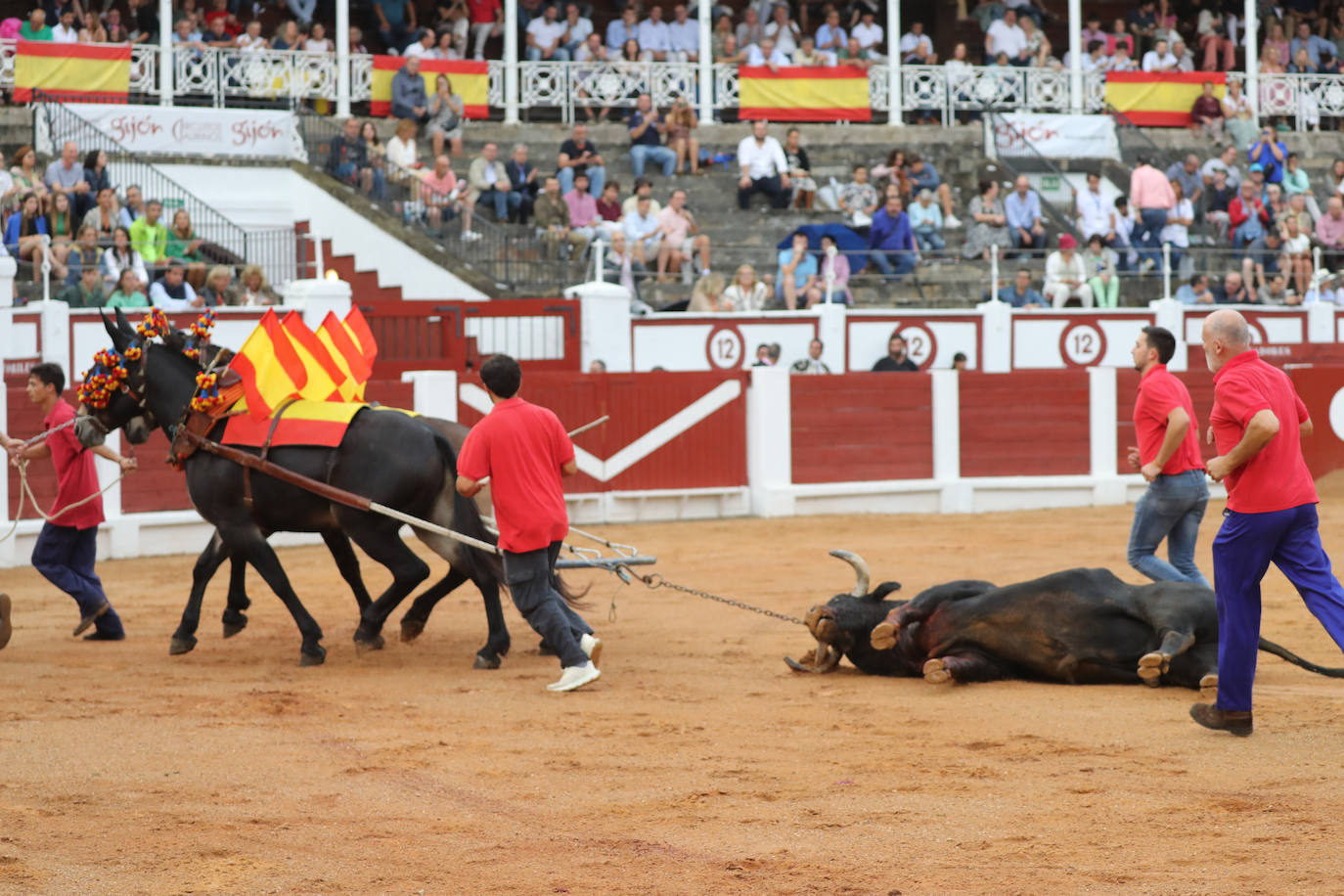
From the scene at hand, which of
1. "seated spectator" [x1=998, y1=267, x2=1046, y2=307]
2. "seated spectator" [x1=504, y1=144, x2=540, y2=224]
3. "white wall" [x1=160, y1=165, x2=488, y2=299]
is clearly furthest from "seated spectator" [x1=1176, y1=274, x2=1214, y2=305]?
"white wall" [x1=160, y1=165, x2=488, y2=299]

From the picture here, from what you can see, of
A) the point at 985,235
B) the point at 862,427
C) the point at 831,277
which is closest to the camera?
the point at 862,427

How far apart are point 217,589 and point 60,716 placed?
438 centimetres

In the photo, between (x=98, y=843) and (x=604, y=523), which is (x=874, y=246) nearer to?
(x=604, y=523)

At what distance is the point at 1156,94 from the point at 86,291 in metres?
16.3

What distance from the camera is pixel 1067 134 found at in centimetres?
2352

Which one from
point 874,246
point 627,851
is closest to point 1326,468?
point 874,246

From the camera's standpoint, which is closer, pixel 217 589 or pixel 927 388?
pixel 217 589

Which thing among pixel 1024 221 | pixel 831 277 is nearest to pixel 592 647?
pixel 831 277

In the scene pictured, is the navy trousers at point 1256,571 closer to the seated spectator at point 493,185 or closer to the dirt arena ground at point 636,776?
the dirt arena ground at point 636,776

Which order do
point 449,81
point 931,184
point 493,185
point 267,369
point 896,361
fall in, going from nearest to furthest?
1. point 267,369
2. point 896,361
3. point 493,185
4. point 931,184
5. point 449,81

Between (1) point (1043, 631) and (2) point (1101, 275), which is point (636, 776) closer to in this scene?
(1) point (1043, 631)

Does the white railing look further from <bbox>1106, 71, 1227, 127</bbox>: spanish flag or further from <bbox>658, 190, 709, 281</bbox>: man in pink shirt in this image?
<bbox>658, 190, 709, 281</bbox>: man in pink shirt

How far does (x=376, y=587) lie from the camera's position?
443 inches

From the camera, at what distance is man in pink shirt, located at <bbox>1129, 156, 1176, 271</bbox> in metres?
21.2
